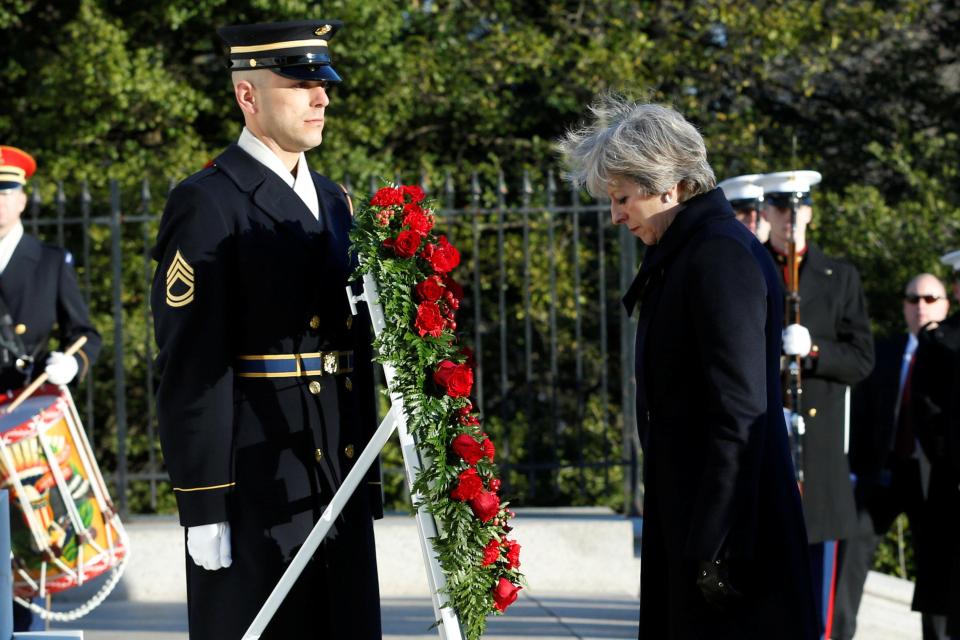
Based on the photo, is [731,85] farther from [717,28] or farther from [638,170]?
[638,170]

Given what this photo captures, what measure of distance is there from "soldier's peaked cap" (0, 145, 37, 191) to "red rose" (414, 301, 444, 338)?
11.3ft

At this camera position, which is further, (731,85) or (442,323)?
(731,85)

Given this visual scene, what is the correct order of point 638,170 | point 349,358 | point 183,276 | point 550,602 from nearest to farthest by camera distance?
point 638,170, point 183,276, point 349,358, point 550,602

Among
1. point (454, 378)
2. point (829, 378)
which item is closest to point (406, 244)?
point (454, 378)

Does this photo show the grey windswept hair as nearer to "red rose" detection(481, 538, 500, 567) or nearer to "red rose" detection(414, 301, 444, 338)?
"red rose" detection(414, 301, 444, 338)

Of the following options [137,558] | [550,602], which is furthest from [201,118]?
[550,602]

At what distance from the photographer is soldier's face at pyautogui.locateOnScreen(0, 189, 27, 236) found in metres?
6.04

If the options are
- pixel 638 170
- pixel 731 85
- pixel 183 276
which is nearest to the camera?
pixel 638 170

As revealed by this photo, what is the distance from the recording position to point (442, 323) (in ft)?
10.5

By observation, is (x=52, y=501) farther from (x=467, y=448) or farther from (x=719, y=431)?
(x=719, y=431)

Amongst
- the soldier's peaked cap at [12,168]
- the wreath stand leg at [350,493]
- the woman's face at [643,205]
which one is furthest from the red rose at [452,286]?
the soldier's peaked cap at [12,168]

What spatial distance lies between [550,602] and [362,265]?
3.99 metres

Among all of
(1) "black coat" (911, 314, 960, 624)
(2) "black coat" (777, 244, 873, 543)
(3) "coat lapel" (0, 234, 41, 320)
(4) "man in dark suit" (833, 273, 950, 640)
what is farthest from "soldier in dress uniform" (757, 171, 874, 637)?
(3) "coat lapel" (0, 234, 41, 320)

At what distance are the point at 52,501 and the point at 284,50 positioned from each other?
271 centimetres
